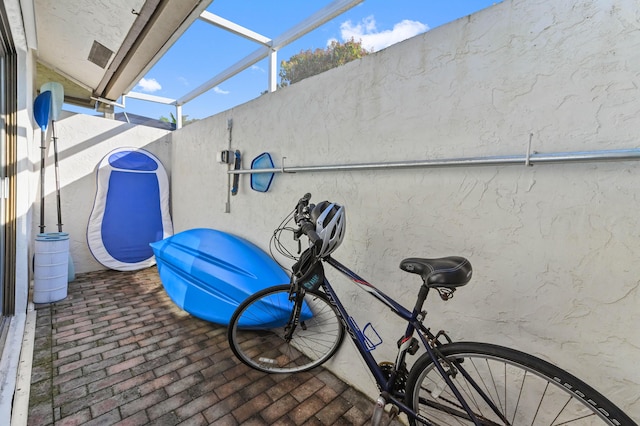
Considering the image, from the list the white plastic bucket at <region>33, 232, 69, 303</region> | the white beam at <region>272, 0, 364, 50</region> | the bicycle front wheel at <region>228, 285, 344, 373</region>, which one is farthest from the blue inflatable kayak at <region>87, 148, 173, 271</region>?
the white beam at <region>272, 0, 364, 50</region>

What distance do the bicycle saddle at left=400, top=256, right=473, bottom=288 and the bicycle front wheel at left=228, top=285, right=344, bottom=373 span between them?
90 cm

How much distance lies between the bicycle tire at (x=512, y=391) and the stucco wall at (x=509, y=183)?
131 millimetres

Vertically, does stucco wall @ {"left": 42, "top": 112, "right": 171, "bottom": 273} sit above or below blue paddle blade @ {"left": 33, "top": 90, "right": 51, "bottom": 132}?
below

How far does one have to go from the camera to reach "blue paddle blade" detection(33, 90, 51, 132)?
307cm

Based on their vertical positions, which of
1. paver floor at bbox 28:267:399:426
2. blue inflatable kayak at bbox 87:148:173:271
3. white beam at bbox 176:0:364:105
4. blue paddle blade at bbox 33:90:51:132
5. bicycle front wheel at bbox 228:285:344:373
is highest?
white beam at bbox 176:0:364:105

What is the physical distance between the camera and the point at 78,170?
379 centimetres

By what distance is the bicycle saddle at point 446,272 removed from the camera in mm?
1143

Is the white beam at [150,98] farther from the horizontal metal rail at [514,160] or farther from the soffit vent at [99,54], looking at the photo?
the horizontal metal rail at [514,160]

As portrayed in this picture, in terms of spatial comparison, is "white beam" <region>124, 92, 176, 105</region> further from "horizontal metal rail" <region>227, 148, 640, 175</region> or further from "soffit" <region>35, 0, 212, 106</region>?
"horizontal metal rail" <region>227, 148, 640, 175</region>

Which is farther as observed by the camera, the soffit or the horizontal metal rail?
the soffit

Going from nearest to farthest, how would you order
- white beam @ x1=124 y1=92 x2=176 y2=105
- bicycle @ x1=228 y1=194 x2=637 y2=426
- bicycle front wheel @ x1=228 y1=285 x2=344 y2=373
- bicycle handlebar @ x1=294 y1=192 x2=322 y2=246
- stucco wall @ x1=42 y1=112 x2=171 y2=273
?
bicycle @ x1=228 y1=194 x2=637 y2=426 < bicycle handlebar @ x1=294 y1=192 x2=322 y2=246 < bicycle front wheel @ x1=228 y1=285 x2=344 y2=373 < stucco wall @ x1=42 y1=112 x2=171 y2=273 < white beam @ x1=124 y1=92 x2=176 y2=105

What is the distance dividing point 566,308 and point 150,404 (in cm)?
221

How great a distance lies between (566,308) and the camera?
3.83ft

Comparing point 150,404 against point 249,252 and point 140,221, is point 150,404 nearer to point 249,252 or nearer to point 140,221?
point 249,252
